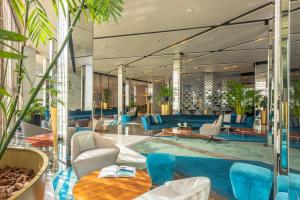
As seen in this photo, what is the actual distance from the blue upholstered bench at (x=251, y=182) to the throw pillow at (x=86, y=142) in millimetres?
2698

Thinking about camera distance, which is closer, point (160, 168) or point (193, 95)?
point (160, 168)

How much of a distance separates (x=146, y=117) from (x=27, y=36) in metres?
8.26

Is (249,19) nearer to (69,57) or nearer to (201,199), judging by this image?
(69,57)

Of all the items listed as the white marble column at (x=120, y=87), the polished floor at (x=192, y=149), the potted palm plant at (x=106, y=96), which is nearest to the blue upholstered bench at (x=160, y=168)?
the polished floor at (x=192, y=149)

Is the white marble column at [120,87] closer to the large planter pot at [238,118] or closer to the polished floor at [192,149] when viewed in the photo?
the polished floor at [192,149]

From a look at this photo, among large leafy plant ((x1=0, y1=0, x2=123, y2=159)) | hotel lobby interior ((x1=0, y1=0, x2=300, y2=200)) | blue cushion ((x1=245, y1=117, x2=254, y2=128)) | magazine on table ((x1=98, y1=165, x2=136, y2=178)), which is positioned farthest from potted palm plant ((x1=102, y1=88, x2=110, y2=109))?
large leafy plant ((x1=0, y1=0, x2=123, y2=159))

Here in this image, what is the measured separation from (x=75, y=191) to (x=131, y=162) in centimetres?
247

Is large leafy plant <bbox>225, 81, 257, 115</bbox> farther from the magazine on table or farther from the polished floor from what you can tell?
the magazine on table

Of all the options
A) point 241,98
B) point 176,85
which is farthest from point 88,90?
point 241,98

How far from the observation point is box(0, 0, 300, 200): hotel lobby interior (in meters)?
1.18

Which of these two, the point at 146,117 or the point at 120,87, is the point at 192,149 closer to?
the point at 146,117

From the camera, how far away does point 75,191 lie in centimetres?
239

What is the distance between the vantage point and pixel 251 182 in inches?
107

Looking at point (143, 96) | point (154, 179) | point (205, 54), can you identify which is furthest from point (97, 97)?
point (154, 179)
